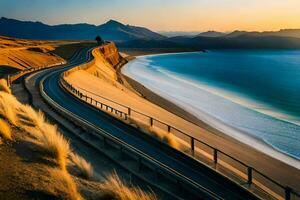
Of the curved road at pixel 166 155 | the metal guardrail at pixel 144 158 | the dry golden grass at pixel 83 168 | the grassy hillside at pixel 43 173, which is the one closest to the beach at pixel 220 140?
the curved road at pixel 166 155

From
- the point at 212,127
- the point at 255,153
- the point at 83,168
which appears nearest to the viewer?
the point at 83,168

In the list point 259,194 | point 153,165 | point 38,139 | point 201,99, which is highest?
point 38,139

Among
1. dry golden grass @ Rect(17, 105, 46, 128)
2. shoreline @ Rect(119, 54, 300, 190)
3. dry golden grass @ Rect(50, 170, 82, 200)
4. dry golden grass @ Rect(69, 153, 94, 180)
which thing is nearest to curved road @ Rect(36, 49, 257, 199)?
dry golden grass @ Rect(69, 153, 94, 180)

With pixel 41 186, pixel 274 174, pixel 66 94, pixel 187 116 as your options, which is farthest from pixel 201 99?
pixel 41 186

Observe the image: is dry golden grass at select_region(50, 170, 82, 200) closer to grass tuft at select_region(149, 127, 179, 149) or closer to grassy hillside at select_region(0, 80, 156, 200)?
grassy hillside at select_region(0, 80, 156, 200)

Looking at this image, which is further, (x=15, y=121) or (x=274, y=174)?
(x=274, y=174)

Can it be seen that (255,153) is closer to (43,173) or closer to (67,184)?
(43,173)

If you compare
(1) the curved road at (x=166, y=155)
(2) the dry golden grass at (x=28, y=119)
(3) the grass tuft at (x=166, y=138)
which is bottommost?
(3) the grass tuft at (x=166, y=138)

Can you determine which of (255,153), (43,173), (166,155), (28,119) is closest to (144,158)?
(166,155)

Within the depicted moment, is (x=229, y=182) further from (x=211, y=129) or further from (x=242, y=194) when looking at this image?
(x=211, y=129)

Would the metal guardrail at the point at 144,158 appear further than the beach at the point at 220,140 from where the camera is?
No

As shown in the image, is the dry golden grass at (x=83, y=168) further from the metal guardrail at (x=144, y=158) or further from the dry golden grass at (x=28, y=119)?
the dry golden grass at (x=28, y=119)
